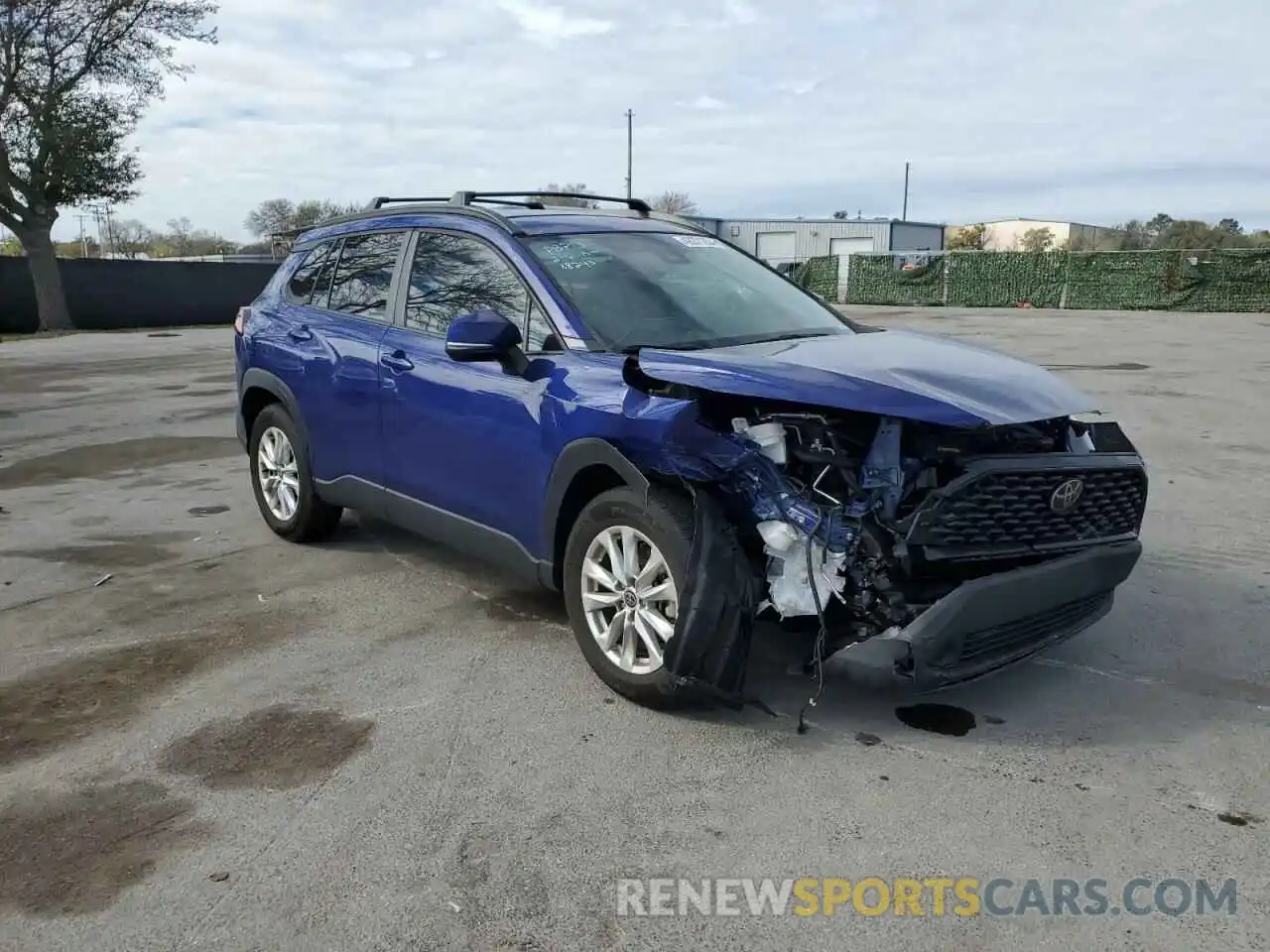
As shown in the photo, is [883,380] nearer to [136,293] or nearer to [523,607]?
[523,607]

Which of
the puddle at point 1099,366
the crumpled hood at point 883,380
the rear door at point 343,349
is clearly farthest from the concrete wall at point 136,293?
the crumpled hood at point 883,380

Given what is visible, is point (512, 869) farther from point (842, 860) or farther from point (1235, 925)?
point (1235, 925)

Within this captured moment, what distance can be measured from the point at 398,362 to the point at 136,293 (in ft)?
105

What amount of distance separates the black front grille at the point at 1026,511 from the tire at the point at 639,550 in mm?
804

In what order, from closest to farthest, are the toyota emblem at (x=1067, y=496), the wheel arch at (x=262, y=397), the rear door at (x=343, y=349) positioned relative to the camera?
the toyota emblem at (x=1067, y=496), the rear door at (x=343, y=349), the wheel arch at (x=262, y=397)

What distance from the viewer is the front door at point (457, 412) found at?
432cm

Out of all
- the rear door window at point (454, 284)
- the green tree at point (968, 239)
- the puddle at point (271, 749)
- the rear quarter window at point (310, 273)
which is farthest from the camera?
the green tree at point (968, 239)

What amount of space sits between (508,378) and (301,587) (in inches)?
74.8

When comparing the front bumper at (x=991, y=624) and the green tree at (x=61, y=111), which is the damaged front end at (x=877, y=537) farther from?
the green tree at (x=61, y=111)

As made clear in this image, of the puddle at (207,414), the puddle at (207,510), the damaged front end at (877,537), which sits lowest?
the puddle at (207,414)

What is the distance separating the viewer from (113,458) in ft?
30.2

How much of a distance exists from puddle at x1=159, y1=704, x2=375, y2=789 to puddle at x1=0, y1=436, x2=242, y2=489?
542cm

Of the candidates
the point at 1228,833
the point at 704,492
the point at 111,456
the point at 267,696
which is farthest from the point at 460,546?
the point at 111,456

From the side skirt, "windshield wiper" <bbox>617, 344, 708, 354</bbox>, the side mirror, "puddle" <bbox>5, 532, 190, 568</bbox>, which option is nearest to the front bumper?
"windshield wiper" <bbox>617, 344, 708, 354</bbox>
